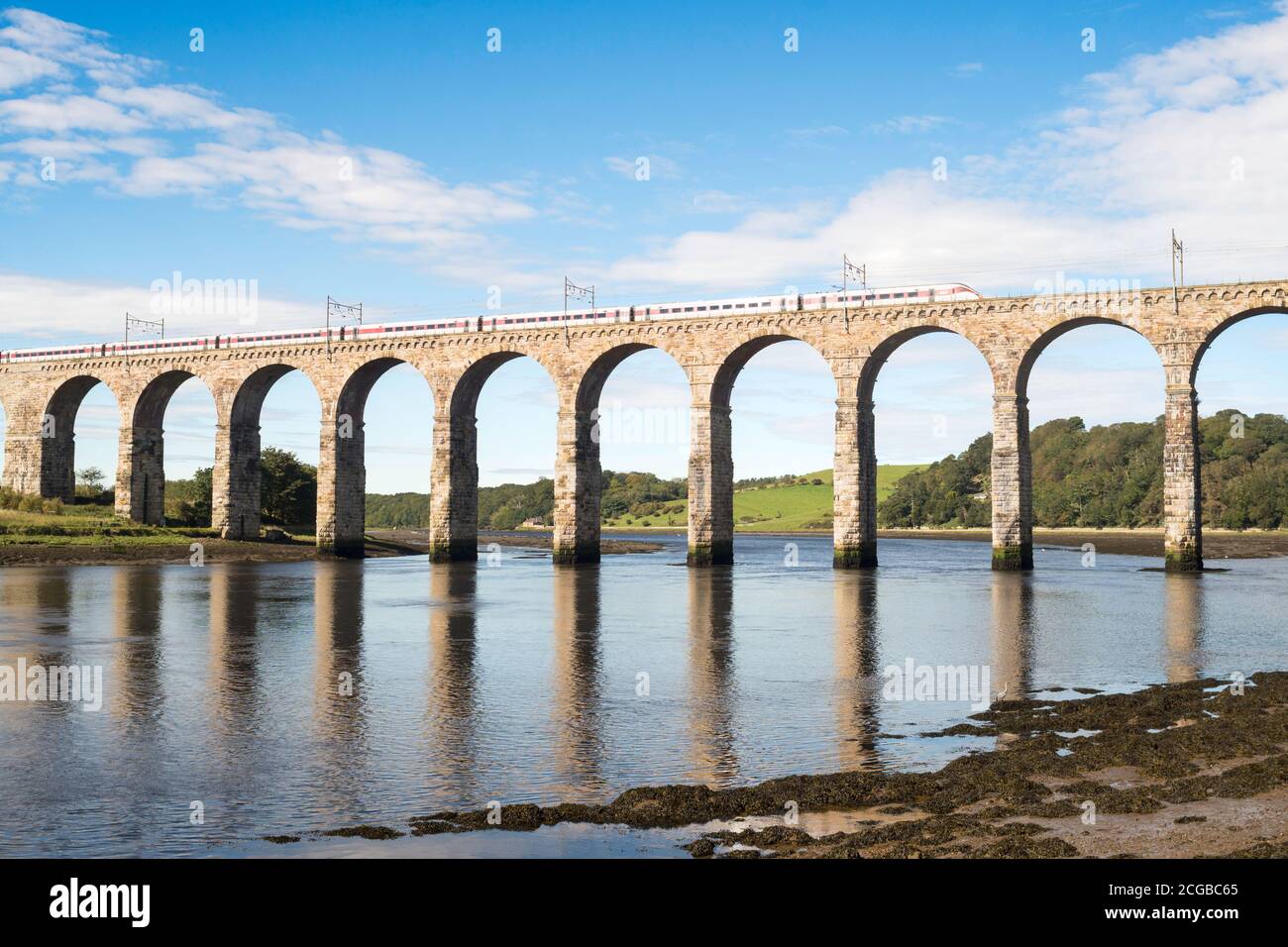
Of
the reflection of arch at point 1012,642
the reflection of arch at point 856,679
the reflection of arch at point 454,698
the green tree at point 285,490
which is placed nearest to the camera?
the reflection of arch at point 454,698

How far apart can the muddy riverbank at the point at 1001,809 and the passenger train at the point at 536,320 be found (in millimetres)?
38923

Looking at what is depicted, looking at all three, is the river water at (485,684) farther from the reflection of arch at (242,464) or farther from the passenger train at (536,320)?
the reflection of arch at (242,464)

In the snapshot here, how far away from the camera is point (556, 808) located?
29.9 ft

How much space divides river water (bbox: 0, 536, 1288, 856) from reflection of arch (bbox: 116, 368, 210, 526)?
99.2 ft

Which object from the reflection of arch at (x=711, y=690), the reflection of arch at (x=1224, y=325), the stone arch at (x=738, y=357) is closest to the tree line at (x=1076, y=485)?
the reflection of arch at (x=1224, y=325)

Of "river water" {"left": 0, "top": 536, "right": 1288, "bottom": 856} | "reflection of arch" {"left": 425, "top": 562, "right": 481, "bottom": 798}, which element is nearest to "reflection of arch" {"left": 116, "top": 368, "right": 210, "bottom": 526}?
"river water" {"left": 0, "top": 536, "right": 1288, "bottom": 856}

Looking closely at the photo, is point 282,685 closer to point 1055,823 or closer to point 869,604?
point 1055,823

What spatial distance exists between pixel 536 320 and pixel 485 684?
135 feet

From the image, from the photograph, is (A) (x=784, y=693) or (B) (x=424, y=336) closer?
(A) (x=784, y=693)

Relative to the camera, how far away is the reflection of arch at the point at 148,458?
212 feet

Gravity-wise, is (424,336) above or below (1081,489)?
above
